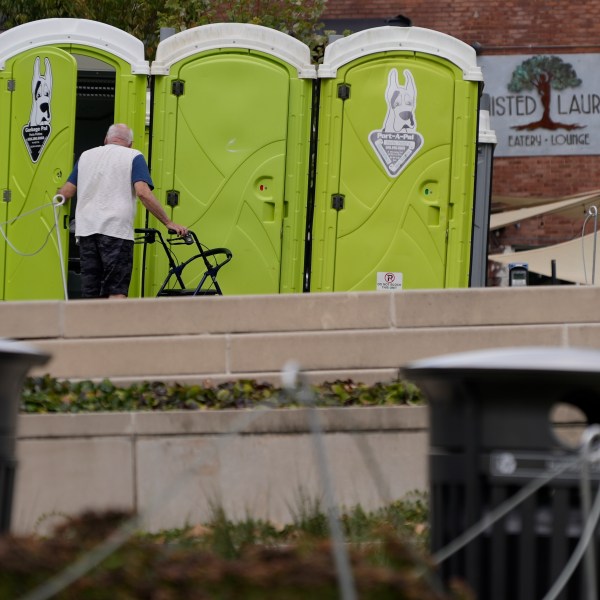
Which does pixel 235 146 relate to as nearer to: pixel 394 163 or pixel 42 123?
pixel 394 163

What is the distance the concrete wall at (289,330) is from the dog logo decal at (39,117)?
144 inches

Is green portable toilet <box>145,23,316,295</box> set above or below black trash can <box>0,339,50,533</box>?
above

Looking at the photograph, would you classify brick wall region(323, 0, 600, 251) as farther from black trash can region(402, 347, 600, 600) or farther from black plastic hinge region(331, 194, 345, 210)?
black trash can region(402, 347, 600, 600)

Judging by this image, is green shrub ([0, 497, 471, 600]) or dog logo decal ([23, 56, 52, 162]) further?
dog logo decal ([23, 56, 52, 162])

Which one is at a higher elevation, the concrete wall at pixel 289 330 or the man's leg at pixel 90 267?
the man's leg at pixel 90 267

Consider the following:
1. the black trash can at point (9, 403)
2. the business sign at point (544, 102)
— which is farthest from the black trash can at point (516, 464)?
the business sign at point (544, 102)

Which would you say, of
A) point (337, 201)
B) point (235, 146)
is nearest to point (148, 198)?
point (235, 146)

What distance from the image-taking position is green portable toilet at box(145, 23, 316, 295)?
1221 centimetres

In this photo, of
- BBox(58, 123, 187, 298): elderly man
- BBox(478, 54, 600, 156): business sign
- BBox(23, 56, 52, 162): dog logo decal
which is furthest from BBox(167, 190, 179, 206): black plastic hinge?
BBox(478, 54, 600, 156): business sign

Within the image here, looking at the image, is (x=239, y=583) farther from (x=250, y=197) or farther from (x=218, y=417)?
(x=250, y=197)

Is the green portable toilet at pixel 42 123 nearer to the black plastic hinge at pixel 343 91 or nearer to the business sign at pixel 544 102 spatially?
the black plastic hinge at pixel 343 91

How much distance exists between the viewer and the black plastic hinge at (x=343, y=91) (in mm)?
12258

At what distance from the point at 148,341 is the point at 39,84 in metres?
4.32

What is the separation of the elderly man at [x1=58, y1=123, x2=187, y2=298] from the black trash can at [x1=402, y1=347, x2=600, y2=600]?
722cm
